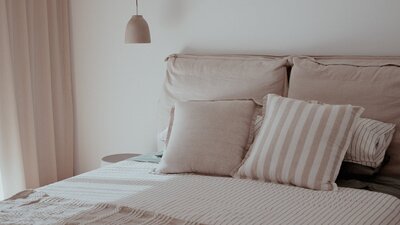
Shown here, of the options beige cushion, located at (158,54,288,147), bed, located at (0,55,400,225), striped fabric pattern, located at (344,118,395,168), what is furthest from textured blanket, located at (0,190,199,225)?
beige cushion, located at (158,54,288,147)

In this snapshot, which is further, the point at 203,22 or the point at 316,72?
the point at 203,22

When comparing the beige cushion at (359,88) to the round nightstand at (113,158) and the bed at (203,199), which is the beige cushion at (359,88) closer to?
the bed at (203,199)

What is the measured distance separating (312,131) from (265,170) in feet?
0.84

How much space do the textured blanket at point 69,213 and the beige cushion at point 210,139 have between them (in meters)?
0.56

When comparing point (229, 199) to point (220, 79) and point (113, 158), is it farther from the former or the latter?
point (113, 158)

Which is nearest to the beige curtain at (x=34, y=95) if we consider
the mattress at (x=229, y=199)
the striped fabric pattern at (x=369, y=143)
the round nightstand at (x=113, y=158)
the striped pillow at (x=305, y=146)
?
the round nightstand at (x=113, y=158)

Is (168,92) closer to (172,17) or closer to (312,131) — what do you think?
(172,17)

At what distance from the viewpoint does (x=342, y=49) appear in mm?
2582

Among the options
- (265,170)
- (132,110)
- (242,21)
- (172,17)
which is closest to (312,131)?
(265,170)

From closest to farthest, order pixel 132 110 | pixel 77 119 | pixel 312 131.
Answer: pixel 312 131 < pixel 132 110 < pixel 77 119

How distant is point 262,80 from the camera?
101 inches

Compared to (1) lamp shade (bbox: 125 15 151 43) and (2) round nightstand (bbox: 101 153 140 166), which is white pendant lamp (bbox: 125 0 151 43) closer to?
(1) lamp shade (bbox: 125 15 151 43)

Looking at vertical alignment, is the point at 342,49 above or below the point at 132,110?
above

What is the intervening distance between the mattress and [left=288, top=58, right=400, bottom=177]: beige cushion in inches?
16.1
